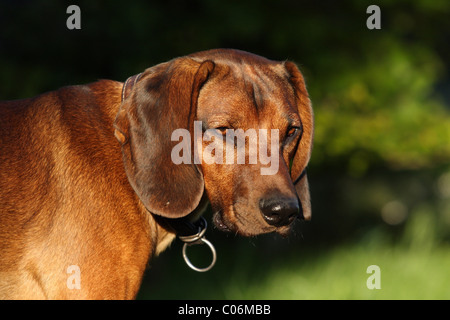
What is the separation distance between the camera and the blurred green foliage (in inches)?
237

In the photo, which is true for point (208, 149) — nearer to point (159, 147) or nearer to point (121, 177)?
point (159, 147)

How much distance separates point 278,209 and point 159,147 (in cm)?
68

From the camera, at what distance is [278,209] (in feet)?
9.61

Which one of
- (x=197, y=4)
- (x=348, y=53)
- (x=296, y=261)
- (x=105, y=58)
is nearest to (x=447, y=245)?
(x=296, y=261)

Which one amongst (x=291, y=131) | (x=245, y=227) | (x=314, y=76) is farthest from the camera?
(x=314, y=76)

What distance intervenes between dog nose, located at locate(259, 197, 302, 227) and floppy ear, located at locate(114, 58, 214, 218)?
1.12 feet

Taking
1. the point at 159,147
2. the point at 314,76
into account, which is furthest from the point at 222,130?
the point at 314,76

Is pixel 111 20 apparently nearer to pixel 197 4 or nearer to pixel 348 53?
pixel 197 4

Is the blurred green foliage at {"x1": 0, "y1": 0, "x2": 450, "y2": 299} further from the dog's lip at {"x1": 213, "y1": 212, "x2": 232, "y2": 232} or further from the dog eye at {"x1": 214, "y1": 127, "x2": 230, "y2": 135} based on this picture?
the dog eye at {"x1": 214, "y1": 127, "x2": 230, "y2": 135}

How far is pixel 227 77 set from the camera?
3225 millimetres

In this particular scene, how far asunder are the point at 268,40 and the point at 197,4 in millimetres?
956

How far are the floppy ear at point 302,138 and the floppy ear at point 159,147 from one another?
0.82m

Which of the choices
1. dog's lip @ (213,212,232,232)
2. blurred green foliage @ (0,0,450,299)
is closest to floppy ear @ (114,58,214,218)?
dog's lip @ (213,212,232,232)
